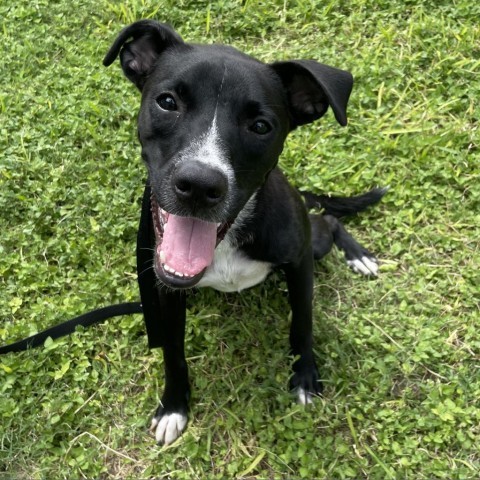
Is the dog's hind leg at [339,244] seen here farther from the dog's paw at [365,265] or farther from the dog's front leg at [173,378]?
the dog's front leg at [173,378]

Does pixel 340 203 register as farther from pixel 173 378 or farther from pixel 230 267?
pixel 173 378

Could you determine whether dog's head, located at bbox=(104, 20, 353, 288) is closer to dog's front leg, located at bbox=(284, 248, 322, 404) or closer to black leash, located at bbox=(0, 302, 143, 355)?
dog's front leg, located at bbox=(284, 248, 322, 404)

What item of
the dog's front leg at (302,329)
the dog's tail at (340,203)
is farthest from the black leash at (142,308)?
the dog's tail at (340,203)

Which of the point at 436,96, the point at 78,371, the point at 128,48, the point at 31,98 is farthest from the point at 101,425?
the point at 436,96

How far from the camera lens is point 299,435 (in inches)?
136

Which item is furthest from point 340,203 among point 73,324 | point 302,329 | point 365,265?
point 73,324

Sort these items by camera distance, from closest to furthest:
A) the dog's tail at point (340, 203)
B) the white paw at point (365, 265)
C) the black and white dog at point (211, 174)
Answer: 1. the black and white dog at point (211, 174)
2. the white paw at point (365, 265)
3. the dog's tail at point (340, 203)

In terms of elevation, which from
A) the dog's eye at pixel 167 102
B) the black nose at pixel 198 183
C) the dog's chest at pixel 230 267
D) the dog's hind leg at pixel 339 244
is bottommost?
the dog's hind leg at pixel 339 244

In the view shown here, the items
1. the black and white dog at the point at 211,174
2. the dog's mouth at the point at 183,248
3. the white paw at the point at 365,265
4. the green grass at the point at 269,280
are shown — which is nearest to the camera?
the black and white dog at the point at 211,174

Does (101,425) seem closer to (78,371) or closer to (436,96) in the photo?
(78,371)

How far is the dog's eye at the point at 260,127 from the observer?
2.77 metres

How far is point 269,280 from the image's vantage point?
4.05m

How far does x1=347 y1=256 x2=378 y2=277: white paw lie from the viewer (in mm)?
4129

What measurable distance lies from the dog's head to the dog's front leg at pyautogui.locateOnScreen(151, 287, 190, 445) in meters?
0.48
